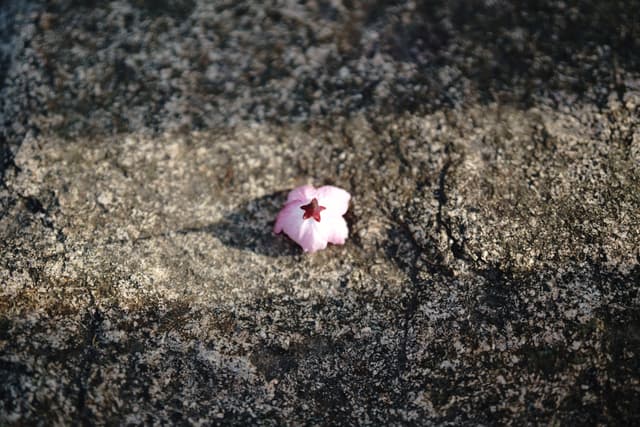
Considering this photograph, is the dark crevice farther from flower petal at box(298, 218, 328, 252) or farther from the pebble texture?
flower petal at box(298, 218, 328, 252)

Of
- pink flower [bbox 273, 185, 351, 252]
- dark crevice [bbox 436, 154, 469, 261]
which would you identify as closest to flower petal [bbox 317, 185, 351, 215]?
pink flower [bbox 273, 185, 351, 252]

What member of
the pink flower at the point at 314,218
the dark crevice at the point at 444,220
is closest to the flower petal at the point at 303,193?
the pink flower at the point at 314,218

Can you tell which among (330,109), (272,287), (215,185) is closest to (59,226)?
(215,185)

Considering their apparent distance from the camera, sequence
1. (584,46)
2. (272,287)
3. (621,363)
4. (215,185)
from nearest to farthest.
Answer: (621,363) < (272,287) < (215,185) < (584,46)

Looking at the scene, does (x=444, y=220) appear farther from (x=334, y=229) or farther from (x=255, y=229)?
(x=255, y=229)

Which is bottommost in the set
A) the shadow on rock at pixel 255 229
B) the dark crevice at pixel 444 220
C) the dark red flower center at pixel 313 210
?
the shadow on rock at pixel 255 229

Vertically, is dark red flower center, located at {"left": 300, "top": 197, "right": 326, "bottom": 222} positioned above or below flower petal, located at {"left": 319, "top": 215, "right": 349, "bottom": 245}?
above

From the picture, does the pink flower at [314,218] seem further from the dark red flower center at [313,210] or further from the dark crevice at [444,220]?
the dark crevice at [444,220]

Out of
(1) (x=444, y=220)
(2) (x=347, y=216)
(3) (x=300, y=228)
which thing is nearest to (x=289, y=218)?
(3) (x=300, y=228)

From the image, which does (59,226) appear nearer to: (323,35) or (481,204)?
(323,35)
